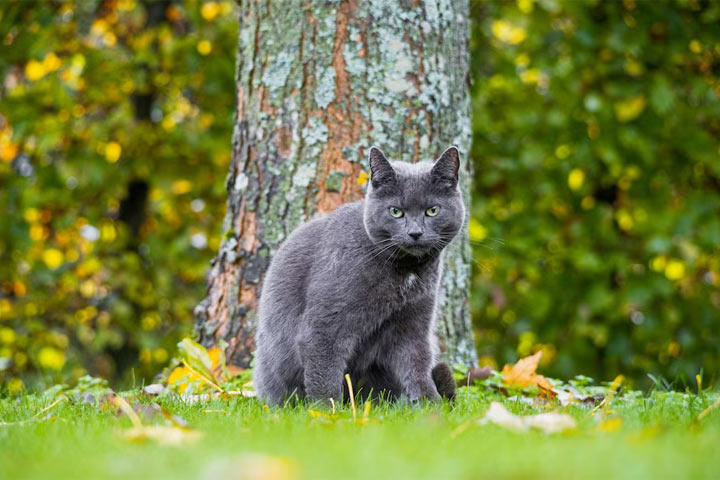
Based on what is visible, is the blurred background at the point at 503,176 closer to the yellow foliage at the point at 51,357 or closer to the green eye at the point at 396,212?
the yellow foliage at the point at 51,357

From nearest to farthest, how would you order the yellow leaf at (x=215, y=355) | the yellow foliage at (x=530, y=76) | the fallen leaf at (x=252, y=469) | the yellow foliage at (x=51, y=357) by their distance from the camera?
the fallen leaf at (x=252, y=469), the yellow leaf at (x=215, y=355), the yellow foliage at (x=530, y=76), the yellow foliage at (x=51, y=357)

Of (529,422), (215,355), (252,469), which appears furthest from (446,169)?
(252,469)

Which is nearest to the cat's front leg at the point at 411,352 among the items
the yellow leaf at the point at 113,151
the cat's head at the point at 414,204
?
the cat's head at the point at 414,204

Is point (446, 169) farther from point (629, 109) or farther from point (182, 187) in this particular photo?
point (182, 187)

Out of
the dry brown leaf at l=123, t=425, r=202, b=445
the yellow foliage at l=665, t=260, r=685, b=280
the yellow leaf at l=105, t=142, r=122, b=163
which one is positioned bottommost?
the yellow foliage at l=665, t=260, r=685, b=280

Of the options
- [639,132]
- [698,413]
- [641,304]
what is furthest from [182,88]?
[698,413]

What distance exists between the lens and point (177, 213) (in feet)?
19.6

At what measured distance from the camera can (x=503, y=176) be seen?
17.8 ft

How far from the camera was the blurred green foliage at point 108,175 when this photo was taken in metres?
5.23

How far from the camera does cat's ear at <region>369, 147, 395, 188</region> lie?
9.34 feet

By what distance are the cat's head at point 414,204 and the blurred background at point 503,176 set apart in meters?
2.26

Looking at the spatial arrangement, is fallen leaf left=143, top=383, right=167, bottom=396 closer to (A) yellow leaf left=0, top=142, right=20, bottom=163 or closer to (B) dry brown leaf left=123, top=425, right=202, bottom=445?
(B) dry brown leaf left=123, top=425, right=202, bottom=445

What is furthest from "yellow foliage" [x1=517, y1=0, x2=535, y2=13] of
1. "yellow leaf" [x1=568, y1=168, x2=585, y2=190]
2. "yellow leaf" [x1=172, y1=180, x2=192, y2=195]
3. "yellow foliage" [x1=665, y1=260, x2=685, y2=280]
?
"yellow leaf" [x1=172, y1=180, x2=192, y2=195]

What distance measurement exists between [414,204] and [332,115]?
0.82 meters
